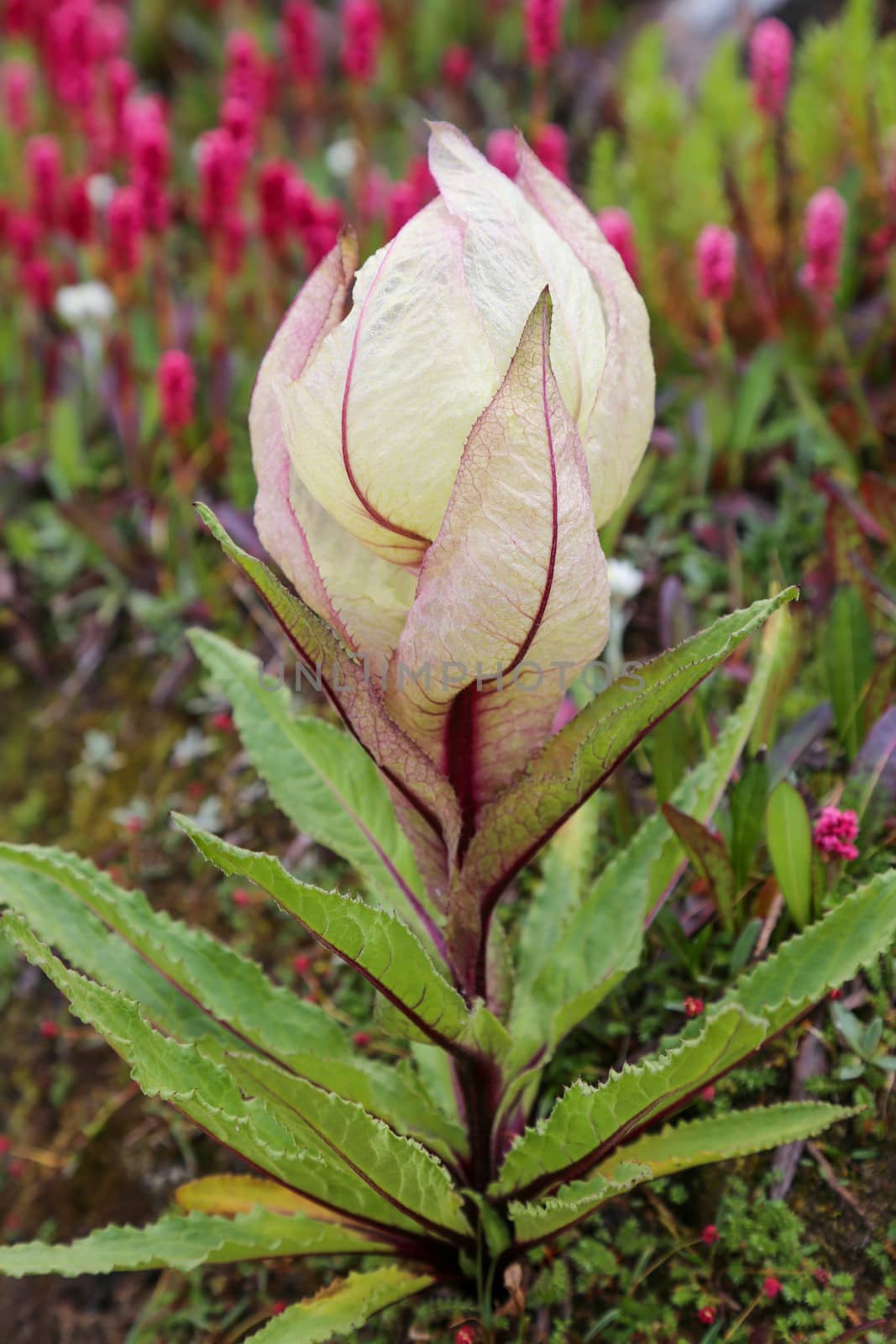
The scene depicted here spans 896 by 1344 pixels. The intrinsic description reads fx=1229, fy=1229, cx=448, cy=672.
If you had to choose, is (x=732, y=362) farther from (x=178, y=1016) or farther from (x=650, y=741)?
(x=178, y=1016)

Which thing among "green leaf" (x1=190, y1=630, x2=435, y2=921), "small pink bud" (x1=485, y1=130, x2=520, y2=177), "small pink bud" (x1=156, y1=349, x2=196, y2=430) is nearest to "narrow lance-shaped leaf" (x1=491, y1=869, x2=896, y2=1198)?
"green leaf" (x1=190, y1=630, x2=435, y2=921)

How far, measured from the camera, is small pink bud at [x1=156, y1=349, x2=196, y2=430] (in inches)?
104

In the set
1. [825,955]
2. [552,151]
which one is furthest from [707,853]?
[552,151]

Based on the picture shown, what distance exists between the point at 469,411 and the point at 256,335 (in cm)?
240

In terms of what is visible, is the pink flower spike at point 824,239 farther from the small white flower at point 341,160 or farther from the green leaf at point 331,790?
the small white flower at point 341,160

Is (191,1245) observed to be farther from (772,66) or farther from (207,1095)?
(772,66)

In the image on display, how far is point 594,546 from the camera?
105cm

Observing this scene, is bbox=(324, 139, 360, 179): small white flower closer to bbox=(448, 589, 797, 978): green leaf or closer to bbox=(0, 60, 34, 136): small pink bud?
bbox=(0, 60, 34, 136): small pink bud

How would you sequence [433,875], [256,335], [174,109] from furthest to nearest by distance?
[174,109] < [256,335] < [433,875]

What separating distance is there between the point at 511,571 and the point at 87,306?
264 centimetres

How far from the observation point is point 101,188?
367cm

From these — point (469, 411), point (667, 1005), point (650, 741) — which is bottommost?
point (667, 1005)

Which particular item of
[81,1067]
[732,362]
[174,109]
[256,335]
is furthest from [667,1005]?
[174,109]

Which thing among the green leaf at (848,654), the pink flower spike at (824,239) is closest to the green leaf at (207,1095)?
the green leaf at (848,654)
